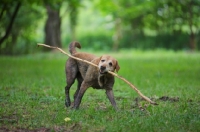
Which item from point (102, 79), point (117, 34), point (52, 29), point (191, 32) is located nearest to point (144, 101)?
point (102, 79)

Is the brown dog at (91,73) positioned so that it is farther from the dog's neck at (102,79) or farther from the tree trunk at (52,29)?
the tree trunk at (52,29)

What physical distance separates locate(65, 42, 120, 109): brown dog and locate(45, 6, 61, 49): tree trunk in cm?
1939

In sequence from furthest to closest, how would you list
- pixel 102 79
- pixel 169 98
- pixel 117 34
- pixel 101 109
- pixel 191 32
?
pixel 117 34 < pixel 191 32 < pixel 169 98 < pixel 101 109 < pixel 102 79

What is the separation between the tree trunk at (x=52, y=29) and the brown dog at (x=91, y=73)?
63.6 feet

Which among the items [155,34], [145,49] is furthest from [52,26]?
[155,34]

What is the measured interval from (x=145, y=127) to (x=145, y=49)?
31.1 meters

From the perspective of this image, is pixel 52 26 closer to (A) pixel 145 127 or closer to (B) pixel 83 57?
(B) pixel 83 57

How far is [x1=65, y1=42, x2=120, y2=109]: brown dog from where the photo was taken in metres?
7.18

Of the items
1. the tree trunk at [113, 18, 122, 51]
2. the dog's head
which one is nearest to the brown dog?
the dog's head

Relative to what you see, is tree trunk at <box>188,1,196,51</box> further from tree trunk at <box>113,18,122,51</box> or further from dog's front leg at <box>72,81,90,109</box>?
dog's front leg at <box>72,81,90,109</box>

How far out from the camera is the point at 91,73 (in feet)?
24.8

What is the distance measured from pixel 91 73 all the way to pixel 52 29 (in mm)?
20878

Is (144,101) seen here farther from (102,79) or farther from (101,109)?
(102,79)

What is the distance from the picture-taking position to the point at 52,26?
27984 millimetres
